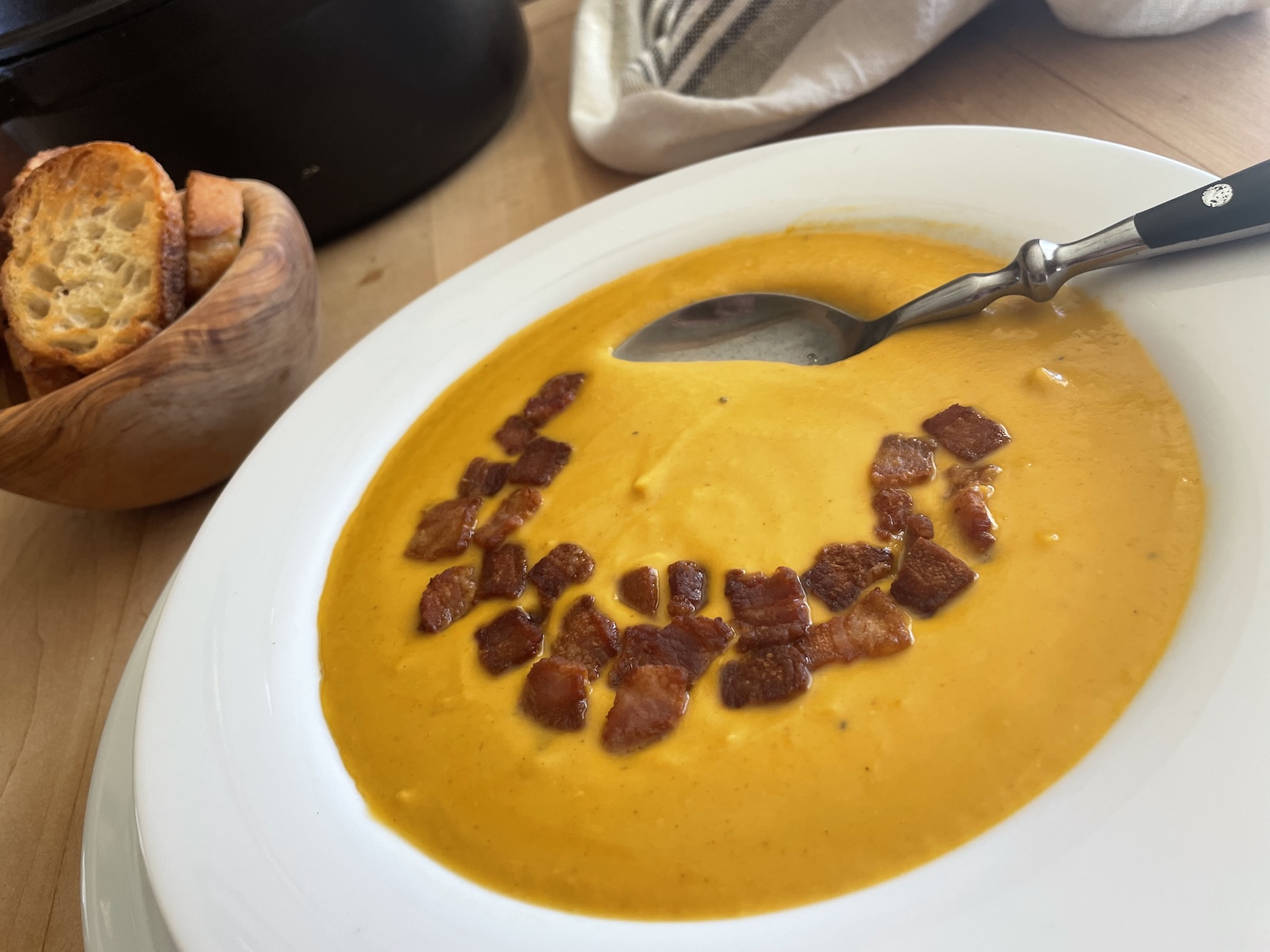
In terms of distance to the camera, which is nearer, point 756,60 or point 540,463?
point 540,463

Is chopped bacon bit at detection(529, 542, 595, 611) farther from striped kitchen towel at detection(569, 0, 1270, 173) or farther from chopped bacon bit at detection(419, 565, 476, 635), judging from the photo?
striped kitchen towel at detection(569, 0, 1270, 173)

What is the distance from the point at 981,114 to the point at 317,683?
178 centimetres

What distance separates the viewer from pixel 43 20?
166 centimetres

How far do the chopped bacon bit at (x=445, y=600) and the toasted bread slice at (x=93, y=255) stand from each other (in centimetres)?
76

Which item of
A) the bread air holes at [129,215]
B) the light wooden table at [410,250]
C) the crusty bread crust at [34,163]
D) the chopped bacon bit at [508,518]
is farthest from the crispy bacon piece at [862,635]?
the crusty bread crust at [34,163]

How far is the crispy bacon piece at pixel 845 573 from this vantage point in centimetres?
119

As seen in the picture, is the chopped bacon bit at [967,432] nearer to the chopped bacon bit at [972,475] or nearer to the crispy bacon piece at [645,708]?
the chopped bacon bit at [972,475]

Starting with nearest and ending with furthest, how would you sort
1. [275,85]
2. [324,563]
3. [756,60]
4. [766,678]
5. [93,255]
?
1. [766,678]
2. [324,563]
3. [93,255]
4. [275,85]
5. [756,60]

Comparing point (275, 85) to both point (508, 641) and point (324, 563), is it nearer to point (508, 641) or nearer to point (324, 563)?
point (324, 563)

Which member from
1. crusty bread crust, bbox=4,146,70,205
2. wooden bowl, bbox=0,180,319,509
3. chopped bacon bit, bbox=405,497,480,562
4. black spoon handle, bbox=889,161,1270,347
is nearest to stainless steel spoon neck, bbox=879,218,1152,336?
black spoon handle, bbox=889,161,1270,347

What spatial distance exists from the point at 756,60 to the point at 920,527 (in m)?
1.39

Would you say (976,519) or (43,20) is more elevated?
(43,20)

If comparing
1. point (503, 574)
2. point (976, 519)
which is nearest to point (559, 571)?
point (503, 574)

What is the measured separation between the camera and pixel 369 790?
119cm
